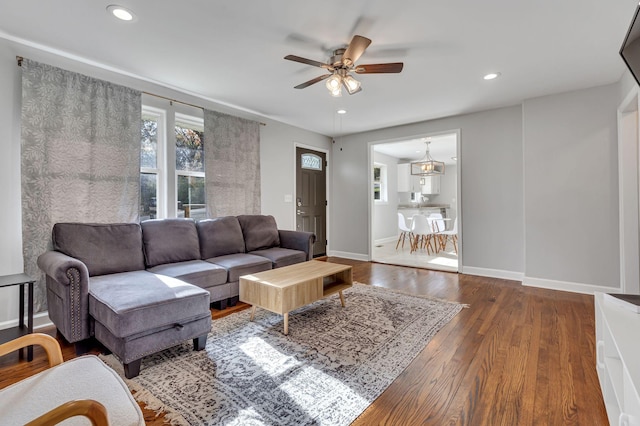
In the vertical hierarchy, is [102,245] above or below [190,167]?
below

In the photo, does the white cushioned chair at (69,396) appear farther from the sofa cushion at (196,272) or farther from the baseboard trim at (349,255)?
the baseboard trim at (349,255)

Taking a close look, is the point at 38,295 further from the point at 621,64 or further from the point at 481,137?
the point at 621,64

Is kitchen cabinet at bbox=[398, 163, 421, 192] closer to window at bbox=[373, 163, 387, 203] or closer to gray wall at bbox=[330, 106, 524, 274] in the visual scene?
window at bbox=[373, 163, 387, 203]

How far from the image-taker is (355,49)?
2277 mm

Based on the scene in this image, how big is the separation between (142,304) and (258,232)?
2215 millimetres

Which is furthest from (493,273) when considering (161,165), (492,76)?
(161,165)

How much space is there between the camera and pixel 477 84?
341 centimetres

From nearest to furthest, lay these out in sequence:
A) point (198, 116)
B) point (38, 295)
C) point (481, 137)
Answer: point (38, 295) < point (198, 116) < point (481, 137)

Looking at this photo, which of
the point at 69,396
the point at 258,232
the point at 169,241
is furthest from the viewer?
the point at 258,232

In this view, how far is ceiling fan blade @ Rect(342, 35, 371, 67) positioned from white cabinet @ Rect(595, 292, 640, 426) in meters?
2.22

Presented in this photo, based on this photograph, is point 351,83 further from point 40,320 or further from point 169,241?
point 40,320

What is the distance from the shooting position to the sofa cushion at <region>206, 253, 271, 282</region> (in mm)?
3059

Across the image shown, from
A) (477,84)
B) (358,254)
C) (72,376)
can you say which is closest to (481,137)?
(477,84)

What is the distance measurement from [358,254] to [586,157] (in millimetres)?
3683
